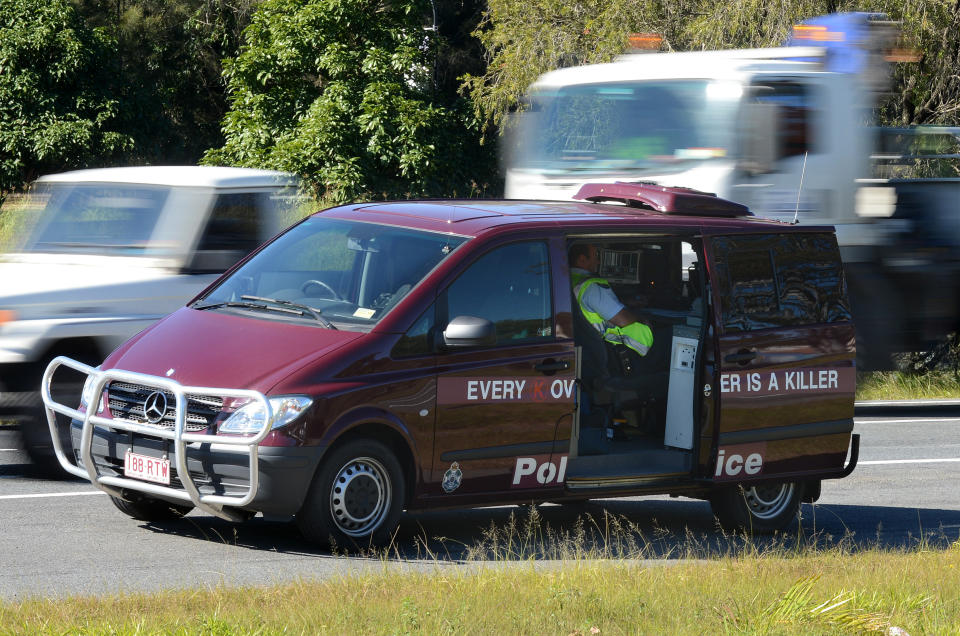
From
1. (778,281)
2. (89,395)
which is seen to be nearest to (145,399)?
(89,395)

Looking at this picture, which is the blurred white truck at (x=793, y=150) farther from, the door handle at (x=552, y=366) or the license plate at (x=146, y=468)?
the license plate at (x=146, y=468)

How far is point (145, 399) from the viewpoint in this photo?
24.0 feet

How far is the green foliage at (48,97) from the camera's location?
33812mm

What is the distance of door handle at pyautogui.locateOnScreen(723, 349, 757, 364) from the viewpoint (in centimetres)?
852

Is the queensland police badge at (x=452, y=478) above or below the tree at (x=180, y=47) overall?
below

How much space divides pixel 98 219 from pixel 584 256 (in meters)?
3.89

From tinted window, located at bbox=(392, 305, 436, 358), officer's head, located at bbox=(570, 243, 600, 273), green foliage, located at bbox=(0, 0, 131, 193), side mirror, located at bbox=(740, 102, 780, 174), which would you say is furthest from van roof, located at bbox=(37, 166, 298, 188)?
green foliage, located at bbox=(0, 0, 131, 193)

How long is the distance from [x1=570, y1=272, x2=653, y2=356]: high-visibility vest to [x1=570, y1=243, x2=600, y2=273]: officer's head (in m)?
0.07

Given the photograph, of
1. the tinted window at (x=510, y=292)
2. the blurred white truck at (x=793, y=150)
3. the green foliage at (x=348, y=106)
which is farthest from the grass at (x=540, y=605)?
the green foliage at (x=348, y=106)

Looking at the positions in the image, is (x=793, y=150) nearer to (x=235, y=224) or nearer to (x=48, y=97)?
(x=235, y=224)

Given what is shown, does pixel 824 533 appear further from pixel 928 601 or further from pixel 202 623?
Answer: pixel 202 623

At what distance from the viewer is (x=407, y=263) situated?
776 cm

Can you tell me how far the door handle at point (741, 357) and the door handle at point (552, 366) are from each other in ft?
3.72

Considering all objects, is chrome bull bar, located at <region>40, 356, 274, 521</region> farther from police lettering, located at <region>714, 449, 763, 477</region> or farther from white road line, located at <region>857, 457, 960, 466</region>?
A: white road line, located at <region>857, 457, 960, 466</region>
